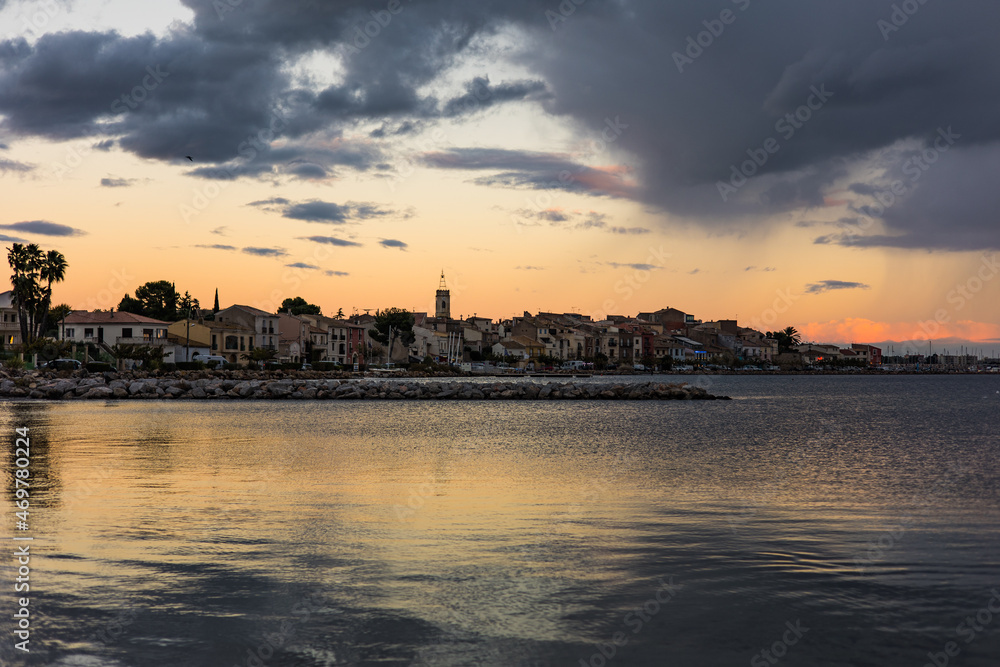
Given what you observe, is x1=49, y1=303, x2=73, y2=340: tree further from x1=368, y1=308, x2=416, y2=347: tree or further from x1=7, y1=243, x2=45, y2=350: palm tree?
x1=368, y1=308, x2=416, y2=347: tree

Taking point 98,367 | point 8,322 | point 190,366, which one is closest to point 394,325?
point 190,366

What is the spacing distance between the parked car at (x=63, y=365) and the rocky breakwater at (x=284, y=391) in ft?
24.0

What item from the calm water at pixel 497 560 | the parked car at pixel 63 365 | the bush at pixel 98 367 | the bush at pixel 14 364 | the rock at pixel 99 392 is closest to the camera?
the calm water at pixel 497 560

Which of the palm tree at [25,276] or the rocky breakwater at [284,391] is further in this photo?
the palm tree at [25,276]

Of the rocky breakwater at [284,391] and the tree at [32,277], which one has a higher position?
the tree at [32,277]

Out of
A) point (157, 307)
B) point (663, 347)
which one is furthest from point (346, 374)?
point (663, 347)

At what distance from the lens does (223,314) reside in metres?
114

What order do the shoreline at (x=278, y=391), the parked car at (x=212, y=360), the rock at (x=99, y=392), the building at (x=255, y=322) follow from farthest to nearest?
the building at (x=255, y=322), the parked car at (x=212, y=360), the shoreline at (x=278, y=391), the rock at (x=99, y=392)

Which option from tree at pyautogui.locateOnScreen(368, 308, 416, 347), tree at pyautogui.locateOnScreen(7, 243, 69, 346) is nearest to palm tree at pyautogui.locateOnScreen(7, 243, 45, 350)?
tree at pyautogui.locateOnScreen(7, 243, 69, 346)

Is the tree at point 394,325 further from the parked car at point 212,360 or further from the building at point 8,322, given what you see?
the building at point 8,322

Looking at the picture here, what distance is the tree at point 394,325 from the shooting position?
13075 cm

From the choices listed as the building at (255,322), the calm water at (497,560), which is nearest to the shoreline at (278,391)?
the building at (255,322)

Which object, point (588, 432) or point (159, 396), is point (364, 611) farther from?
point (159, 396)

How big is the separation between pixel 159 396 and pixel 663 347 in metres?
154
